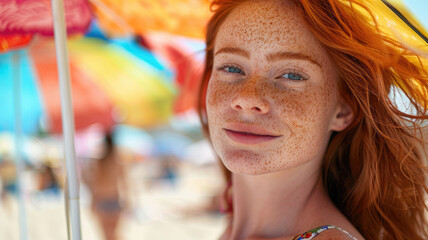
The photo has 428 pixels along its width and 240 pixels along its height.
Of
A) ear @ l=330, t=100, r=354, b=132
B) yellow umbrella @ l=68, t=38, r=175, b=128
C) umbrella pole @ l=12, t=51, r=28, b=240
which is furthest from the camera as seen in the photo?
yellow umbrella @ l=68, t=38, r=175, b=128

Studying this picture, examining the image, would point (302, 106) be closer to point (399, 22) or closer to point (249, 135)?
point (249, 135)

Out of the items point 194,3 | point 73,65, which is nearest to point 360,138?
point 194,3

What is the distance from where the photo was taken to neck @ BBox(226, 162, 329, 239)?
4.47 ft

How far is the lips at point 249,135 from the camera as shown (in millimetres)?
1219

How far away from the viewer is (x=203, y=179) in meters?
9.43

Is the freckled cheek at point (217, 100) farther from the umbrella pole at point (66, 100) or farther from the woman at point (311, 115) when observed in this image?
the umbrella pole at point (66, 100)

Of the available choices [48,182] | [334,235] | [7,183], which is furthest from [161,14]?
[48,182]

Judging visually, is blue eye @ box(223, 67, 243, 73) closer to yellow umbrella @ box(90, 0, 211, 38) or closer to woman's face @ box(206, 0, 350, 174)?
woman's face @ box(206, 0, 350, 174)

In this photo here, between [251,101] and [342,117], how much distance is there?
13.0 inches

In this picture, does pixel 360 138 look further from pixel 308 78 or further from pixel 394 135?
pixel 308 78

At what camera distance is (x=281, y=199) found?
1.38 m

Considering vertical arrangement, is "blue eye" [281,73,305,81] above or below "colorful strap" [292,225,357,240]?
above

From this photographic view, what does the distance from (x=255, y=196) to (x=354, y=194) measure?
318 millimetres

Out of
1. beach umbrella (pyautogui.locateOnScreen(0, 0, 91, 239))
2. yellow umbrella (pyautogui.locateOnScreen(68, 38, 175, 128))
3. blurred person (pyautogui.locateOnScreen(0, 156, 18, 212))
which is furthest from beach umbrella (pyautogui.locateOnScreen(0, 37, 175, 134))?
blurred person (pyautogui.locateOnScreen(0, 156, 18, 212))
